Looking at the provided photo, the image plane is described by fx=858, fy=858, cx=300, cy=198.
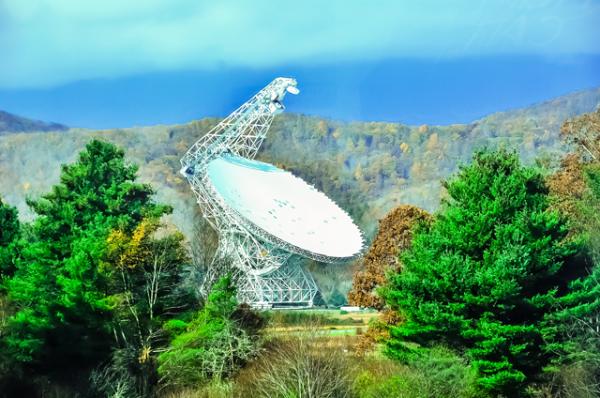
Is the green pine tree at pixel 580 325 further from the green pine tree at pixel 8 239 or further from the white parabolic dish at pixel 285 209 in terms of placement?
the green pine tree at pixel 8 239

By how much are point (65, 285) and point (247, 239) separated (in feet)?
52.4

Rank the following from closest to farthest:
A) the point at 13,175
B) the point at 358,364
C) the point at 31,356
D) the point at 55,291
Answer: the point at 358,364 → the point at 31,356 → the point at 55,291 → the point at 13,175

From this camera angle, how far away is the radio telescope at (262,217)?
42875 mm

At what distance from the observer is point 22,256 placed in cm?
3978

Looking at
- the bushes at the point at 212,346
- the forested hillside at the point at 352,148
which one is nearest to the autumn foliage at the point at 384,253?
the bushes at the point at 212,346

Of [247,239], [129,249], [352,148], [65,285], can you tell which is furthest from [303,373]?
[352,148]

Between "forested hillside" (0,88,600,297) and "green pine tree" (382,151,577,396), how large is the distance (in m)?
103

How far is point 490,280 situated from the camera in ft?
86.7

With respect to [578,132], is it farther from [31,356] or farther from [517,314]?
[31,356]

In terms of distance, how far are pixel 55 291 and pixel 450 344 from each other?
1431 centimetres

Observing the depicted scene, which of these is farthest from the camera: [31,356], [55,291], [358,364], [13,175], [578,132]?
[13,175]

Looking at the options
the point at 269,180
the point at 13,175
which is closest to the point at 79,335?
the point at 269,180

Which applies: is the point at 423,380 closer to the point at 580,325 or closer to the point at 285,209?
the point at 580,325

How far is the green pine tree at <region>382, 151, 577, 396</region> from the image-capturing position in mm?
26281
